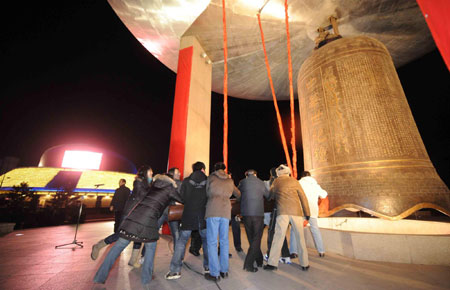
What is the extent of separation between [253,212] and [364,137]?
290 centimetres

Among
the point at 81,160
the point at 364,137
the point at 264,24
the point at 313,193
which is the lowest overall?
the point at 313,193

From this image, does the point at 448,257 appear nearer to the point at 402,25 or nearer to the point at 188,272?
the point at 188,272

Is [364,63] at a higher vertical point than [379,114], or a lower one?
higher

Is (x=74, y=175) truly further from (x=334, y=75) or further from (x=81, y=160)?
(x=334, y=75)

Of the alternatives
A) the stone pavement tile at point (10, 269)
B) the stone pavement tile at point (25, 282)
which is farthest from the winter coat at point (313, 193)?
the stone pavement tile at point (10, 269)

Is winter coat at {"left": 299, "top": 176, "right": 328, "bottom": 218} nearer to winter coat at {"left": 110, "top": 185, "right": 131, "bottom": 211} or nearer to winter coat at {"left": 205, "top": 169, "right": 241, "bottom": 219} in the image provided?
winter coat at {"left": 205, "top": 169, "right": 241, "bottom": 219}

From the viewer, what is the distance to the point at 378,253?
2.92 meters

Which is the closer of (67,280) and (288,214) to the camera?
(67,280)

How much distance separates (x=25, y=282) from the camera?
86.8 inches

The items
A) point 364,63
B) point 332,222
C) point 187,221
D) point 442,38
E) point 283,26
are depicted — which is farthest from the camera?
point 283,26

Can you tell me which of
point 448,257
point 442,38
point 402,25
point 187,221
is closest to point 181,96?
point 187,221

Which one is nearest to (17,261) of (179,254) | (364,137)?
(179,254)

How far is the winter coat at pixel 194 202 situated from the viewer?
8.64 ft

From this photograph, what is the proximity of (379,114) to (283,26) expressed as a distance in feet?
13.8
